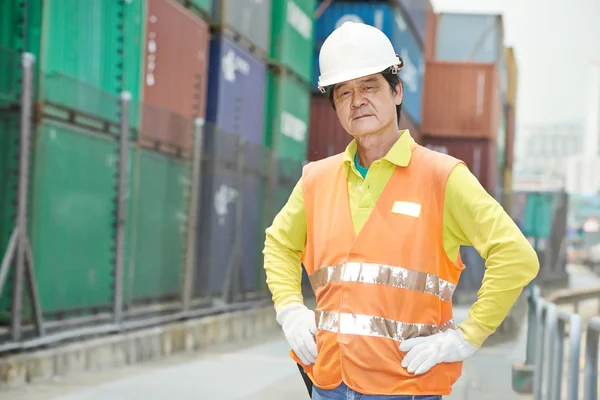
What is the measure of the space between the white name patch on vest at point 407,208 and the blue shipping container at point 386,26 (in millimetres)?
16244

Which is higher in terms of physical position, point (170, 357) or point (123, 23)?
point (123, 23)

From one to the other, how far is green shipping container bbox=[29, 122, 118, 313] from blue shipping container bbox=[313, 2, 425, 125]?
9771mm

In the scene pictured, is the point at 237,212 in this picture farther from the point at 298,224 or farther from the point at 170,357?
the point at 298,224

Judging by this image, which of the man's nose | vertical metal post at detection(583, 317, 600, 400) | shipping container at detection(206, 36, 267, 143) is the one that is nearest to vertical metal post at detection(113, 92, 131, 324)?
shipping container at detection(206, 36, 267, 143)

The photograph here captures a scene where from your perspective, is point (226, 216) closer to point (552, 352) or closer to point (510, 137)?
point (552, 352)

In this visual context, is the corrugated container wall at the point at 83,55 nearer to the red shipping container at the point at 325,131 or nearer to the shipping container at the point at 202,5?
the shipping container at the point at 202,5

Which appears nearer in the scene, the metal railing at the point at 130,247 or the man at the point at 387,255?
the man at the point at 387,255

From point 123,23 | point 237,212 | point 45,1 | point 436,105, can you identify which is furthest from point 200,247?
point 436,105

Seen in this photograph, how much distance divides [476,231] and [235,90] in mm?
13068

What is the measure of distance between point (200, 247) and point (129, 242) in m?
2.34

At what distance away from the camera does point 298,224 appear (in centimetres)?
269

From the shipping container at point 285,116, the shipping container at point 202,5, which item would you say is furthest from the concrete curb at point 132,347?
the shipping container at point 202,5

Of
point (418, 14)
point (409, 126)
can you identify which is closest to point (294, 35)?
point (409, 126)

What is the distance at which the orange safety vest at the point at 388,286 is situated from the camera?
239 cm
